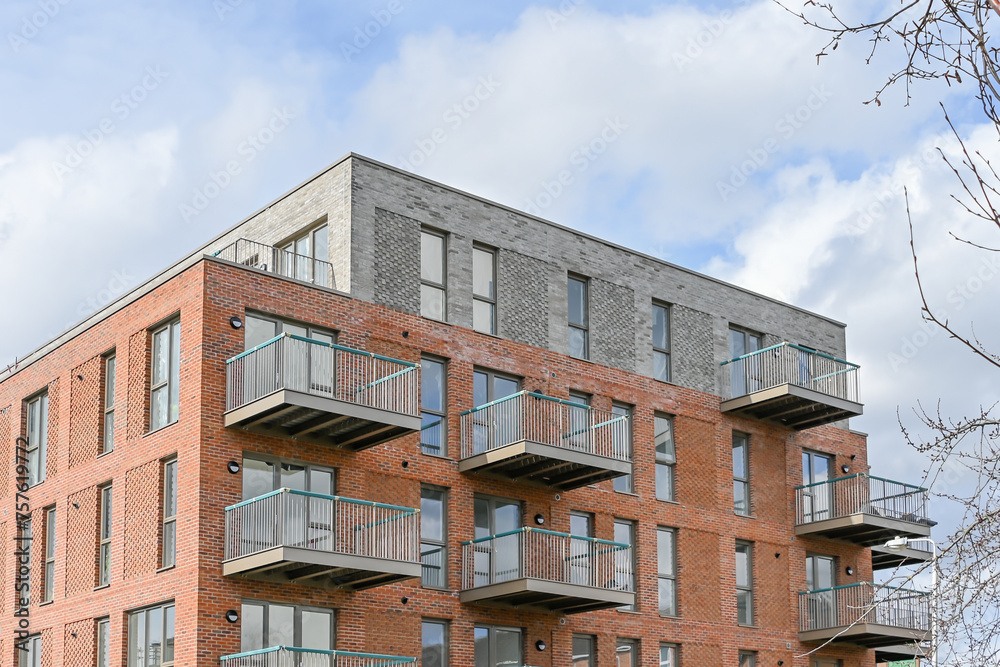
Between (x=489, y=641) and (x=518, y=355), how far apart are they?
20.1 feet

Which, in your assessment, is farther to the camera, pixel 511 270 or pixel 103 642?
pixel 511 270

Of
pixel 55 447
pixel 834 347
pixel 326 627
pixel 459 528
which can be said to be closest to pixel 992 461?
pixel 326 627

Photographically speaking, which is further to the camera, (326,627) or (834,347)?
(834,347)

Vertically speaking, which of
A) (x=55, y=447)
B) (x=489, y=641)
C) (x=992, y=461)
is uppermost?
(x=55, y=447)

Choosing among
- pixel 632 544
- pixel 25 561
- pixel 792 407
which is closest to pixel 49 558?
pixel 25 561

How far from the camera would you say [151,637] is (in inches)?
934

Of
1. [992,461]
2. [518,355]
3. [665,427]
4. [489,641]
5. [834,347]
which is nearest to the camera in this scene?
[992,461]

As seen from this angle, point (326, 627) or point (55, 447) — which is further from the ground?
point (55, 447)

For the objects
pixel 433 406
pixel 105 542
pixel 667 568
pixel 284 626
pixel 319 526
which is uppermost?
pixel 433 406

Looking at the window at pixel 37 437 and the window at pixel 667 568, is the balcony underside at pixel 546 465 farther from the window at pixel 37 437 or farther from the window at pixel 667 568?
the window at pixel 37 437

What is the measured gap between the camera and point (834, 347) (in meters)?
36.9

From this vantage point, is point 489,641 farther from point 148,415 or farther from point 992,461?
point 992,461

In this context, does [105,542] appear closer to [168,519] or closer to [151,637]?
[168,519]

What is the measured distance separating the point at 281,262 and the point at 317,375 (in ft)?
16.4
